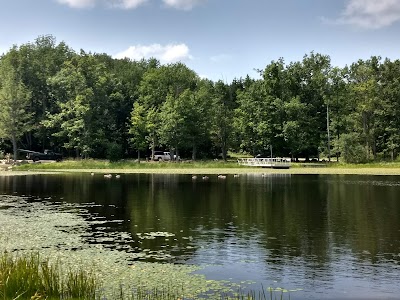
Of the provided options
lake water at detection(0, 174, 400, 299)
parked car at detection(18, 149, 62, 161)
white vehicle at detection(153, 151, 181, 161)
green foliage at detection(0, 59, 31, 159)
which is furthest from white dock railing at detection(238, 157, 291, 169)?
green foliage at detection(0, 59, 31, 159)

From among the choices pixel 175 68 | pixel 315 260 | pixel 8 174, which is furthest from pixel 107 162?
pixel 315 260

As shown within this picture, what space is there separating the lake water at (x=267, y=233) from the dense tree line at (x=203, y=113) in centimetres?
5105

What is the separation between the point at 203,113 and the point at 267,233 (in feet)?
257

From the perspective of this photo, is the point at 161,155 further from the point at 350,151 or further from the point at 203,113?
the point at 350,151

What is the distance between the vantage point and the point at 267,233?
82.7ft

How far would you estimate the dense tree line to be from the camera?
318 feet

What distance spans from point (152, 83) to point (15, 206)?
7883 centimetres

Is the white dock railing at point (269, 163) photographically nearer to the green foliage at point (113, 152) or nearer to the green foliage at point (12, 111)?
the green foliage at point (113, 152)

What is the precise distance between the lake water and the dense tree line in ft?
167

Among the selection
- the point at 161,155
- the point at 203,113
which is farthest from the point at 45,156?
the point at 203,113

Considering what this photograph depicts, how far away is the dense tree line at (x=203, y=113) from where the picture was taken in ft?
318

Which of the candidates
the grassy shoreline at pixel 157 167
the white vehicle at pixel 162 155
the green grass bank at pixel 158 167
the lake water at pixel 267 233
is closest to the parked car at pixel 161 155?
the white vehicle at pixel 162 155

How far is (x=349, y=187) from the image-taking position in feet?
164

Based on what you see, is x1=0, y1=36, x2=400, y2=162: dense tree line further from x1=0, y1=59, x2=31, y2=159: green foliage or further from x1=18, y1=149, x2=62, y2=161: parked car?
x1=18, y1=149, x2=62, y2=161: parked car
